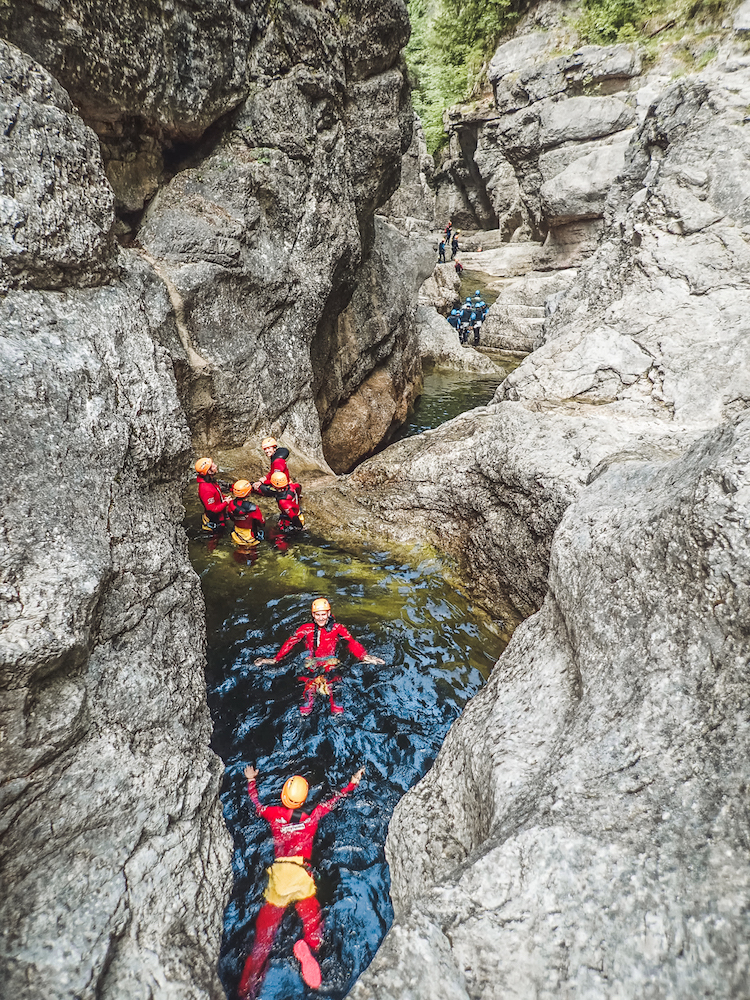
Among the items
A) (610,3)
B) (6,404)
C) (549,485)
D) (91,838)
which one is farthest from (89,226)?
(610,3)

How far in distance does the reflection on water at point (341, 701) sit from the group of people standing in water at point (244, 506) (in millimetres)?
321

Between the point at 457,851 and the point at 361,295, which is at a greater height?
the point at 361,295

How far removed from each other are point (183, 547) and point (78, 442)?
5.57 feet

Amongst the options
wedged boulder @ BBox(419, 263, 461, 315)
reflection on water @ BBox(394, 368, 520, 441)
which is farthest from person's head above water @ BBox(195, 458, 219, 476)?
wedged boulder @ BBox(419, 263, 461, 315)

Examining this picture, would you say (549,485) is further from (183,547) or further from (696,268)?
(183,547)

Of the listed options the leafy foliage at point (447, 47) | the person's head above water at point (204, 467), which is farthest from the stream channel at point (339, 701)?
the leafy foliage at point (447, 47)

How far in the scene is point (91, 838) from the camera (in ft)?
12.6

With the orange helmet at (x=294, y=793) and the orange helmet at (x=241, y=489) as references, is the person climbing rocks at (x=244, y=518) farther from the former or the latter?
the orange helmet at (x=294, y=793)

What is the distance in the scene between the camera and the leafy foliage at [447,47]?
2825 centimetres

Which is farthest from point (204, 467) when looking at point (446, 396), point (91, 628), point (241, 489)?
point (446, 396)

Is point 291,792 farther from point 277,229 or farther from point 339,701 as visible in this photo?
point 277,229

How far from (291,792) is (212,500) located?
5.49 meters

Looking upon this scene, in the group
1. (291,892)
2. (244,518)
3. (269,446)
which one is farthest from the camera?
(269,446)

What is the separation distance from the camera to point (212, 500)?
9297mm
